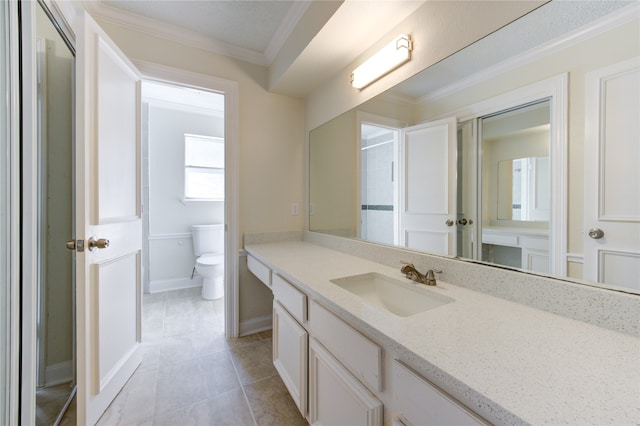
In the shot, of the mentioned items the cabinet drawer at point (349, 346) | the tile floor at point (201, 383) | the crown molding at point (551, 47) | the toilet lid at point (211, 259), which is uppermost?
the crown molding at point (551, 47)

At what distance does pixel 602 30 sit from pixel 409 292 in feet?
3.34

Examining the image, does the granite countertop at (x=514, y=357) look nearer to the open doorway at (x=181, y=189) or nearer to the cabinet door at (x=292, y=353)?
the cabinet door at (x=292, y=353)

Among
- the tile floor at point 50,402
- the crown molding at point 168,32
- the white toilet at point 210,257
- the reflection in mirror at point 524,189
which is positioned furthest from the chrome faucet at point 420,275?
the white toilet at point 210,257

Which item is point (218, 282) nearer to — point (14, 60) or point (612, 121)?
point (14, 60)

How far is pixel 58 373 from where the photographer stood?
4.99ft

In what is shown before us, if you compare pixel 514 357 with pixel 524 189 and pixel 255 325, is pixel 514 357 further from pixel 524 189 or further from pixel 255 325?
pixel 255 325

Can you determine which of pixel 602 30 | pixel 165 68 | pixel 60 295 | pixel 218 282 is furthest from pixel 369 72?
pixel 218 282

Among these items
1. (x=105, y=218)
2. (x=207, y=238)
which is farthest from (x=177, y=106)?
(x=105, y=218)

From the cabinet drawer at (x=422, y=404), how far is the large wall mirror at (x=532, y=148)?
0.60m

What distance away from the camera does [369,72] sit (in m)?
1.52

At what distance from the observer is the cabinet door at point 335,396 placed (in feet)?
2.57

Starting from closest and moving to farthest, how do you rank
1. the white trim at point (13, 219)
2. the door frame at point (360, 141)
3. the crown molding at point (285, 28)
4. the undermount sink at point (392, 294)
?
the white trim at point (13, 219) → the undermount sink at point (392, 294) → the door frame at point (360, 141) → the crown molding at point (285, 28)

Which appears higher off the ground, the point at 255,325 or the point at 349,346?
the point at 349,346

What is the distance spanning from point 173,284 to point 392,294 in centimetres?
313
